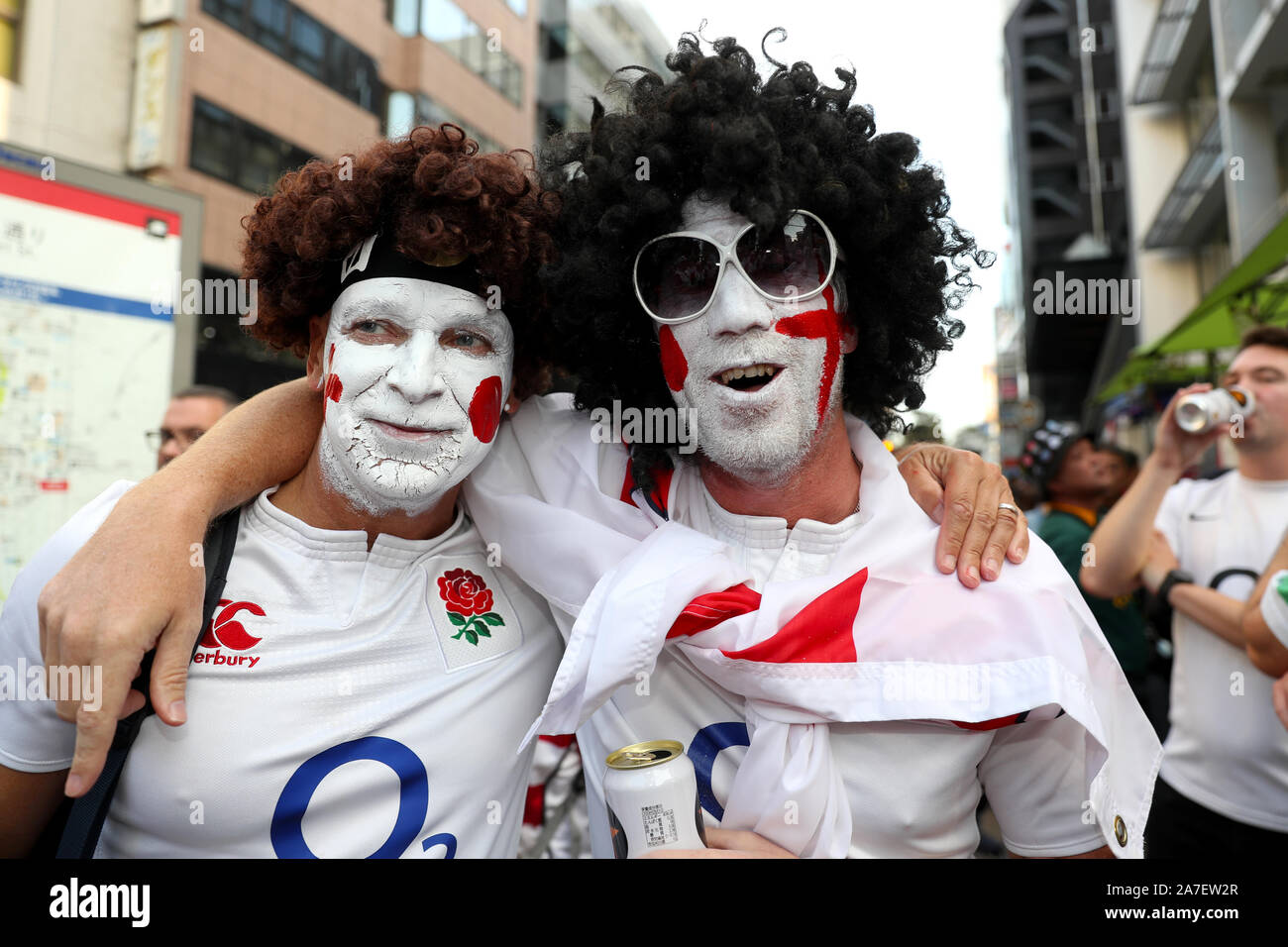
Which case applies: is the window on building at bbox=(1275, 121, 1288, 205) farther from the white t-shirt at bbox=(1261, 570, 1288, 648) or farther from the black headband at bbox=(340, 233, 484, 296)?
the black headband at bbox=(340, 233, 484, 296)

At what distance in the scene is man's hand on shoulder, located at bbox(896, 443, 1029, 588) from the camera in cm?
185

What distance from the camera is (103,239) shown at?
3289mm

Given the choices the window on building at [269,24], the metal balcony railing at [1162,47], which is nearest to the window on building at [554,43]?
the window on building at [269,24]

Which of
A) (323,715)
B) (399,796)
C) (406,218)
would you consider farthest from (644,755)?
(406,218)

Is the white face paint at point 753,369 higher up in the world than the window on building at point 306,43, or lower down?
lower down

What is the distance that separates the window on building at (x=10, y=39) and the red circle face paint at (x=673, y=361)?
28.3 ft

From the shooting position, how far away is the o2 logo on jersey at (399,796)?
174 cm

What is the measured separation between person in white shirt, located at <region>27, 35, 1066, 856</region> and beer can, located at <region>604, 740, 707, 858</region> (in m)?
0.29

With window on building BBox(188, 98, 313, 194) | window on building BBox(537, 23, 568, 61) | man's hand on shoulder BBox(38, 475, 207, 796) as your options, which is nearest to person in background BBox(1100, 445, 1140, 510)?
man's hand on shoulder BBox(38, 475, 207, 796)

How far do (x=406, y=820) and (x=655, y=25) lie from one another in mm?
37732

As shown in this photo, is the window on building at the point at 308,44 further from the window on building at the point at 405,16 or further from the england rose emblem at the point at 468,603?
the england rose emblem at the point at 468,603

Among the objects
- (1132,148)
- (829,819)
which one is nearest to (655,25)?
(1132,148)
